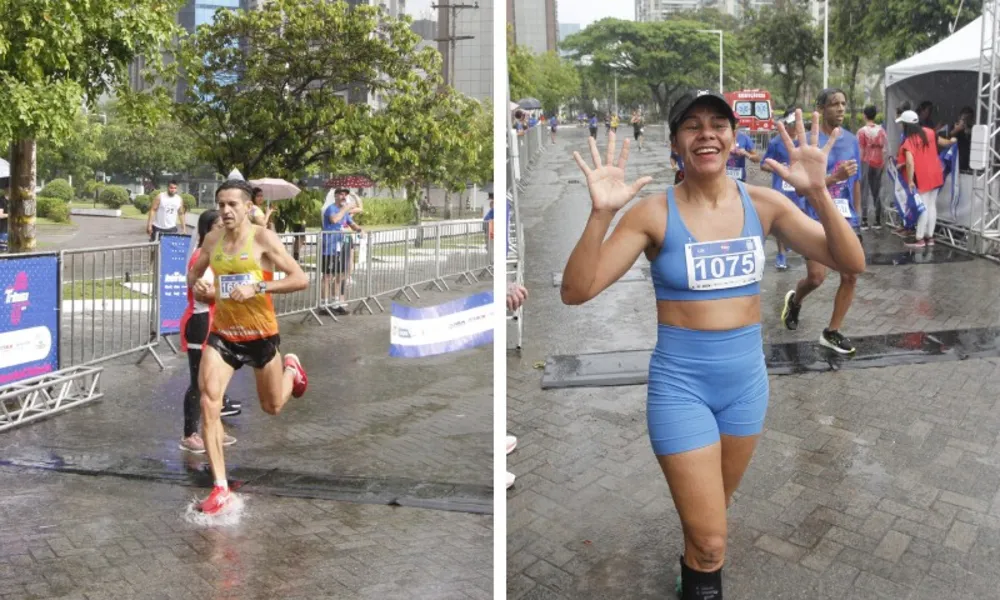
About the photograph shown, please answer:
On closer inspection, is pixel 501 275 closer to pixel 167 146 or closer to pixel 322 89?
pixel 322 89

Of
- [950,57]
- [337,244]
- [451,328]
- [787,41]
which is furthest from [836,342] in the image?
[950,57]

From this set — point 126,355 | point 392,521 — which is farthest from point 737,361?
point 126,355

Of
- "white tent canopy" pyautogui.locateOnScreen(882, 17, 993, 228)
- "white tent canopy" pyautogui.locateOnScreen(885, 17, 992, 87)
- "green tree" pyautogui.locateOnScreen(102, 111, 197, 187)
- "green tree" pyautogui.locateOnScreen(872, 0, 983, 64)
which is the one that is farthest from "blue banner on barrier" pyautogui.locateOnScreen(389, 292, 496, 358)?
"white tent canopy" pyautogui.locateOnScreen(885, 17, 992, 87)

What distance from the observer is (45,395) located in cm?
457

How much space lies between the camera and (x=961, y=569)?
279cm

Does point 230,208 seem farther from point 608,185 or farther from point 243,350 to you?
point 608,185

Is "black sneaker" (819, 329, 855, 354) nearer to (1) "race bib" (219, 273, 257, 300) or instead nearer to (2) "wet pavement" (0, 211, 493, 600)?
(2) "wet pavement" (0, 211, 493, 600)

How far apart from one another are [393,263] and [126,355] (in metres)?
1.71

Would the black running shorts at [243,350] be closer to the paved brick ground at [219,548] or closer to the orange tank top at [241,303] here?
the orange tank top at [241,303]

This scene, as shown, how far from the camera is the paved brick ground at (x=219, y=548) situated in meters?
2.82

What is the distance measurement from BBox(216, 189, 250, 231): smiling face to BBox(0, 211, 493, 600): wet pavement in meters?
1.06

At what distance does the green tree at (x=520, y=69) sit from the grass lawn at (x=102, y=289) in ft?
7.84

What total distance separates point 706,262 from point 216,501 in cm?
206

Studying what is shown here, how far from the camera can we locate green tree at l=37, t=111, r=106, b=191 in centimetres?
337
